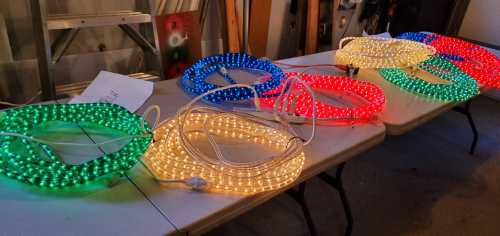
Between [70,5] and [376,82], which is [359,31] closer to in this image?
[376,82]

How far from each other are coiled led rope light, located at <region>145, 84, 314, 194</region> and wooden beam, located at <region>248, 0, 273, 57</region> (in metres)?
1.81

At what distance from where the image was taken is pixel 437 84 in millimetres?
1408

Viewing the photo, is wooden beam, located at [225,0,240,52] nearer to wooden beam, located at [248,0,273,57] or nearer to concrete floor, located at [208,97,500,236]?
wooden beam, located at [248,0,273,57]

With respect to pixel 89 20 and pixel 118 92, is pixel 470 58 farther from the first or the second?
pixel 89 20

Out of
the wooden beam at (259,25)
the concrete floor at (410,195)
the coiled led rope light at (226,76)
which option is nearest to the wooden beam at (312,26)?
the wooden beam at (259,25)

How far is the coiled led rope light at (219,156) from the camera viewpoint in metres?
0.81

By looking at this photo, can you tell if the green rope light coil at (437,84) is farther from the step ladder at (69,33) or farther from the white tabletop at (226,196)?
the step ladder at (69,33)

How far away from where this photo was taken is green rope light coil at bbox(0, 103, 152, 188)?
75 centimetres

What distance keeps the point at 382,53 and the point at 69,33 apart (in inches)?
59.6

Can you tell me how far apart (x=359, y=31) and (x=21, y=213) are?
346cm

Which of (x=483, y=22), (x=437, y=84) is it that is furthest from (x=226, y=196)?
(x=483, y=22)

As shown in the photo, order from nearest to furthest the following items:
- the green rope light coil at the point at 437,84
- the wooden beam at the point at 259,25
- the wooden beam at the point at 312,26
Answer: the green rope light coil at the point at 437,84
the wooden beam at the point at 259,25
the wooden beam at the point at 312,26

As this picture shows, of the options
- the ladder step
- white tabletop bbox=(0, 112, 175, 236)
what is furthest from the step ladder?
white tabletop bbox=(0, 112, 175, 236)

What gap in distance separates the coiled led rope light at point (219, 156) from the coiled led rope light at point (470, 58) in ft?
3.44
